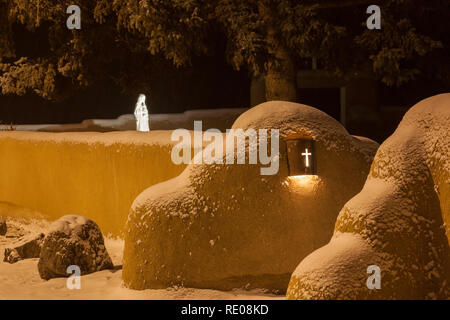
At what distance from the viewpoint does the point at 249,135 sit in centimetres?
687

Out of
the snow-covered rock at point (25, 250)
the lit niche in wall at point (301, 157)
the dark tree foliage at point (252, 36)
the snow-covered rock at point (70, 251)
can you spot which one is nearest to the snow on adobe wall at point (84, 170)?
the snow-covered rock at point (25, 250)

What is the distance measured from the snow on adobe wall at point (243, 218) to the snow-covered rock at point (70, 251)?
4.93ft

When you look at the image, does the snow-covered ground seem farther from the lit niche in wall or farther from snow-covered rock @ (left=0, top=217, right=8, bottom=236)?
snow-covered rock @ (left=0, top=217, right=8, bottom=236)

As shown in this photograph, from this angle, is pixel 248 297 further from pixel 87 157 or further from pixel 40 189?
pixel 40 189

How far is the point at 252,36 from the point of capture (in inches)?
435

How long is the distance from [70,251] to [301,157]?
124 inches

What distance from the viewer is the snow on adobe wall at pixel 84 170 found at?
9.38 metres

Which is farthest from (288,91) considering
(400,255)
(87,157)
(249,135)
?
(400,255)

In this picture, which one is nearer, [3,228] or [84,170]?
[84,170]

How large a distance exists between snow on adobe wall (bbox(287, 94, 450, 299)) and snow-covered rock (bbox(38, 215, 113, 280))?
417cm

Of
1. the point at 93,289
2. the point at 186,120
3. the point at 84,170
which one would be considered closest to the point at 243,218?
the point at 93,289

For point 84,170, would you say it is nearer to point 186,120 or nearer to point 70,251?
point 70,251

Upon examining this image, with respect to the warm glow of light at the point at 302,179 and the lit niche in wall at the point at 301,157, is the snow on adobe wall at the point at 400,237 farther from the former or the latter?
the warm glow of light at the point at 302,179

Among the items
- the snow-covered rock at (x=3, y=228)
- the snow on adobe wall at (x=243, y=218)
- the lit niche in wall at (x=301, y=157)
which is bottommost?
the snow-covered rock at (x=3, y=228)
